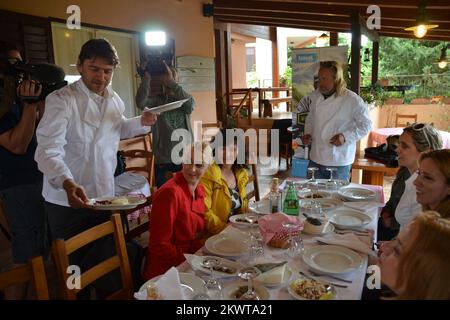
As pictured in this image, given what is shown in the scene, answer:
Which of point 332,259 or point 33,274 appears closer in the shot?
point 33,274

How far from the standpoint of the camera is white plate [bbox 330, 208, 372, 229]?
1796 millimetres

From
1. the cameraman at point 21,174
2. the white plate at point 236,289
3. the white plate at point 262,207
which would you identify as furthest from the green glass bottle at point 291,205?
the cameraman at point 21,174

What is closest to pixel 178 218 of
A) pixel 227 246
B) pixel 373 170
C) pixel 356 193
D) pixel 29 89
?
pixel 227 246

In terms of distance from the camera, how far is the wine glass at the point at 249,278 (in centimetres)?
116

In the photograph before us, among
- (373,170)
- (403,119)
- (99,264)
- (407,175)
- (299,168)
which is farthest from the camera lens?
(403,119)

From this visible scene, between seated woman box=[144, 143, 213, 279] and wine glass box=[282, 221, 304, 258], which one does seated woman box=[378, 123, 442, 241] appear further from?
seated woman box=[144, 143, 213, 279]

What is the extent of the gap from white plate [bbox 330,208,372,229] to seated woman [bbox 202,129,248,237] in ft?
1.96

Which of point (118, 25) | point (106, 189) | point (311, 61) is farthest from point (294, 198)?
point (311, 61)

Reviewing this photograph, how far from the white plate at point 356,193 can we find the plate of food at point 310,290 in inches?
45.4

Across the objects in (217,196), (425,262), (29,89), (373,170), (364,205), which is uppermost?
(29,89)

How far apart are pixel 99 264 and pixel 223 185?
2.81 feet

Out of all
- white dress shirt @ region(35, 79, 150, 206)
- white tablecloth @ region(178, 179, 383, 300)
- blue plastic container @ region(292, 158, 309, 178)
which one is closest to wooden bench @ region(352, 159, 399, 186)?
blue plastic container @ region(292, 158, 309, 178)

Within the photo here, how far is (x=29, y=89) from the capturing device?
1.84 metres

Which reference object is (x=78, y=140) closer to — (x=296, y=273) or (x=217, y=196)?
(x=217, y=196)
